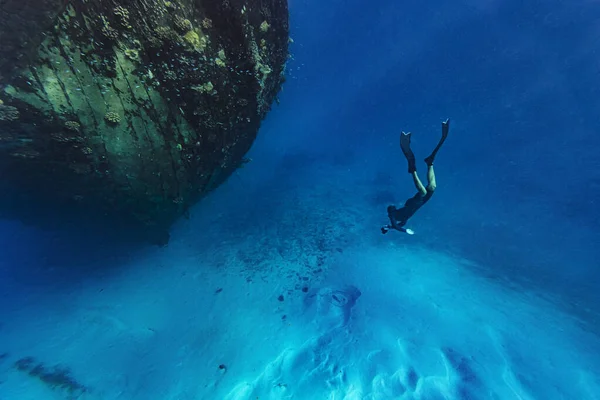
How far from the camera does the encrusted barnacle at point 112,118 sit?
218 inches

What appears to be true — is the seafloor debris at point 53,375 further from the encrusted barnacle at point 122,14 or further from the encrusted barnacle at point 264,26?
the encrusted barnacle at point 264,26

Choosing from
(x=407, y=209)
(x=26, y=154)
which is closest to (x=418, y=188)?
(x=407, y=209)

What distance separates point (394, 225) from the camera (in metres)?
7.46

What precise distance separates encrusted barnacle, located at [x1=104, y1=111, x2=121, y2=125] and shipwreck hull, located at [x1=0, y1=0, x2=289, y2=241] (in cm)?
2

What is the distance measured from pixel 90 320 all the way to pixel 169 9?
9.60 metres

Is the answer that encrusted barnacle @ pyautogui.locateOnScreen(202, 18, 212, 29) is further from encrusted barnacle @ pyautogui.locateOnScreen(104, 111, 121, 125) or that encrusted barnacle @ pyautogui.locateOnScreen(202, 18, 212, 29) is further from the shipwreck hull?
encrusted barnacle @ pyautogui.locateOnScreen(104, 111, 121, 125)

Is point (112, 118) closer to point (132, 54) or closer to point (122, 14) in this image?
point (132, 54)

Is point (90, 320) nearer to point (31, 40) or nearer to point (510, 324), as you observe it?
point (31, 40)

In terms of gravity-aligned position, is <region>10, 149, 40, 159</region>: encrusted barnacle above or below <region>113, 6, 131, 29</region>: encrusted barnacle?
below

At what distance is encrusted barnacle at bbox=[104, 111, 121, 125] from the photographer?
5546 millimetres

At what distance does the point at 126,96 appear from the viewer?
5.52 meters

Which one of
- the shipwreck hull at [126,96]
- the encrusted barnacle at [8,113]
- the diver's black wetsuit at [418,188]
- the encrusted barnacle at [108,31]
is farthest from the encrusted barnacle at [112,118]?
the diver's black wetsuit at [418,188]

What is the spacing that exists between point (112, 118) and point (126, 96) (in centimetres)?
53

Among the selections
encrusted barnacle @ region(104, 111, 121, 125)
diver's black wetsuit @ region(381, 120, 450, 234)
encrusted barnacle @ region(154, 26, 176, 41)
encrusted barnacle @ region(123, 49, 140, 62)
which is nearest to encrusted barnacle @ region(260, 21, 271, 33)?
encrusted barnacle @ region(154, 26, 176, 41)
